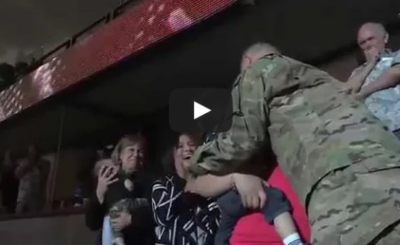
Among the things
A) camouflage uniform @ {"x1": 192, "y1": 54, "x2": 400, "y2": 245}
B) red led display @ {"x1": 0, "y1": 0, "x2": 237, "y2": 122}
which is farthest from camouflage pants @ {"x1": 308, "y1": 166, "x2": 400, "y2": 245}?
red led display @ {"x1": 0, "y1": 0, "x2": 237, "y2": 122}

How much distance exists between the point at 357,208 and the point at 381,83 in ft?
3.04

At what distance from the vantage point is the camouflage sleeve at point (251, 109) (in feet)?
3.59

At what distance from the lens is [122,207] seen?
195cm

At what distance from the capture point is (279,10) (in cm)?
260

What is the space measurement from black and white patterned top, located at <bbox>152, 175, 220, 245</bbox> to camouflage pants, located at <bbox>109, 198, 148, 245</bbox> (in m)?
0.16

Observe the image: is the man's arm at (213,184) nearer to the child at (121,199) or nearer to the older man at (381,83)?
the older man at (381,83)

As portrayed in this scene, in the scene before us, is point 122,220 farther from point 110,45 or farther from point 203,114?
point 110,45

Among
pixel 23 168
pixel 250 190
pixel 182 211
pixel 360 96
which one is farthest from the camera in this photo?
pixel 23 168

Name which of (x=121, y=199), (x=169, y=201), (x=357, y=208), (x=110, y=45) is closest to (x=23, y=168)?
(x=110, y=45)

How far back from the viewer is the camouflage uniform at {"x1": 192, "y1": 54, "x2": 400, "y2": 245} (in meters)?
0.89

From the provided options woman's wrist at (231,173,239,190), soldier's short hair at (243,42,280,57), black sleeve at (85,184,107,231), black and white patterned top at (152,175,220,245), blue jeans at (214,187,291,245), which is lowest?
blue jeans at (214,187,291,245)

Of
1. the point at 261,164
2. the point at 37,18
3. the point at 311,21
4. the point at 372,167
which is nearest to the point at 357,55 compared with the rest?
the point at 311,21

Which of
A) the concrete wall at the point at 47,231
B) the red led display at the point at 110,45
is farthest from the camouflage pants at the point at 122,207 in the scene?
the concrete wall at the point at 47,231

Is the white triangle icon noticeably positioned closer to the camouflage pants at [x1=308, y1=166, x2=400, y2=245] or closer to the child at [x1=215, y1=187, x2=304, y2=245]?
the child at [x1=215, y1=187, x2=304, y2=245]
